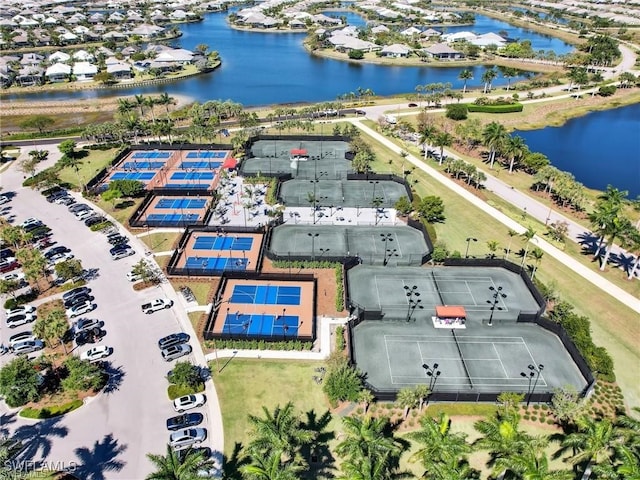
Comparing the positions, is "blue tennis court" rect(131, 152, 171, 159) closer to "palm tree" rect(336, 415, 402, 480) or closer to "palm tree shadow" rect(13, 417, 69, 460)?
"palm tree shadow" rect(13, 417, 69, 460)

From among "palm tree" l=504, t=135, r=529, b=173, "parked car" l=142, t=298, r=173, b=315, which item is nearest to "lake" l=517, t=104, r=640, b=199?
"palm tree" l=504, t=135, r=529, b=173

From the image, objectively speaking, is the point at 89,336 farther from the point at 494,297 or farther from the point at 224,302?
the point at 494,297

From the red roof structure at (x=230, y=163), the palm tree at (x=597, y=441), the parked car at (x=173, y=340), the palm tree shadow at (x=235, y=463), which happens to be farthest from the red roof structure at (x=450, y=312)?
the red roof structure at (x=230, y=163)

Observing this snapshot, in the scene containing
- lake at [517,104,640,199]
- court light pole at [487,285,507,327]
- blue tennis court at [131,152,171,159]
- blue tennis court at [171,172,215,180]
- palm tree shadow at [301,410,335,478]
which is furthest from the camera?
blue tennis court at [131,152,171,159]

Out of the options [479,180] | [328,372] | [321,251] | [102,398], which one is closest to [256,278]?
[321,251]

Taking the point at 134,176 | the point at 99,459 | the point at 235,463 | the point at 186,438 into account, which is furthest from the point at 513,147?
the point at 99,459

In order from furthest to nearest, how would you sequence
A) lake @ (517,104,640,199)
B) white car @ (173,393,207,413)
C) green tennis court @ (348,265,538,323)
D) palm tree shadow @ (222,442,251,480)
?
lake @ (517,104,640,199) → green tennis court @ (348,265,538,323) → white car @ (173,393,207,413) → palm tree shadow @ (222,442,251,480)

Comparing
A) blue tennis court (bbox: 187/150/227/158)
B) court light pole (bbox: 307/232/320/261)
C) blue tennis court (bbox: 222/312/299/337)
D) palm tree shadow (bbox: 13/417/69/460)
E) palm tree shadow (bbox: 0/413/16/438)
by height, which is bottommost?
palm tree shadow (bbox: 0/413/16/438)
